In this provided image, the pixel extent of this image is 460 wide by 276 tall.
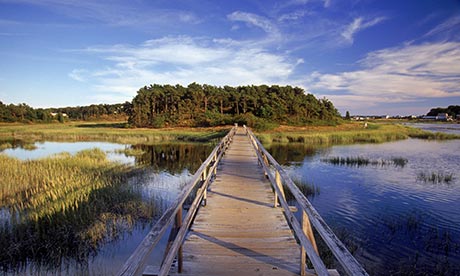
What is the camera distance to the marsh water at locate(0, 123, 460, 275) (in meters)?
6.45

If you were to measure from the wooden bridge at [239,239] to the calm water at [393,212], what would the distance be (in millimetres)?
2891

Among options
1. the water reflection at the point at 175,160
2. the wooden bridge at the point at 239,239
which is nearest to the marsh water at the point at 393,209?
the wooden bridge at the point at 239,239

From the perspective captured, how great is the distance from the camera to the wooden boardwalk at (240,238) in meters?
3.80

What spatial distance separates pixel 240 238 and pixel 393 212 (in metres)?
7.99

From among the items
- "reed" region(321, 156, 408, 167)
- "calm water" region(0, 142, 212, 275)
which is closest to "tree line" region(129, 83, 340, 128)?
"reed" region(321, 156, 408, 167)

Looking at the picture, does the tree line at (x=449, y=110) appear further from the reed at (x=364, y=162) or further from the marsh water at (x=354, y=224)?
the marsh water at (x=354, y=224)

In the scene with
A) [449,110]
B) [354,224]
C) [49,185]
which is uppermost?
[449,110]

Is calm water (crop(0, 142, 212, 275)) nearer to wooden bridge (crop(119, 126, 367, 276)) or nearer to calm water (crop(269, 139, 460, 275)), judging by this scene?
wooden bridge (crop(119, 126, 367, 276))

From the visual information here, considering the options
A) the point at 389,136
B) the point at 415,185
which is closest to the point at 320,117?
the point at 389,136

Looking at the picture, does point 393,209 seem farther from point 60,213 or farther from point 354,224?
point 60,213

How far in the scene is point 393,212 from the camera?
10195 millimetres

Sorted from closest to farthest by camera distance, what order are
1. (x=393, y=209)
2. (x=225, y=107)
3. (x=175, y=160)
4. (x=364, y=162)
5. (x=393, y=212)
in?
(x=393, y=212) → (x=393, y=209) → (x=364, y=162) → (x=175, y=160) → (x=225, y=107)

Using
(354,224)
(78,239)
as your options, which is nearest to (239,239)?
(78,239)

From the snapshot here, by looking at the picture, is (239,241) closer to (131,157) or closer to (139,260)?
(139,260)
